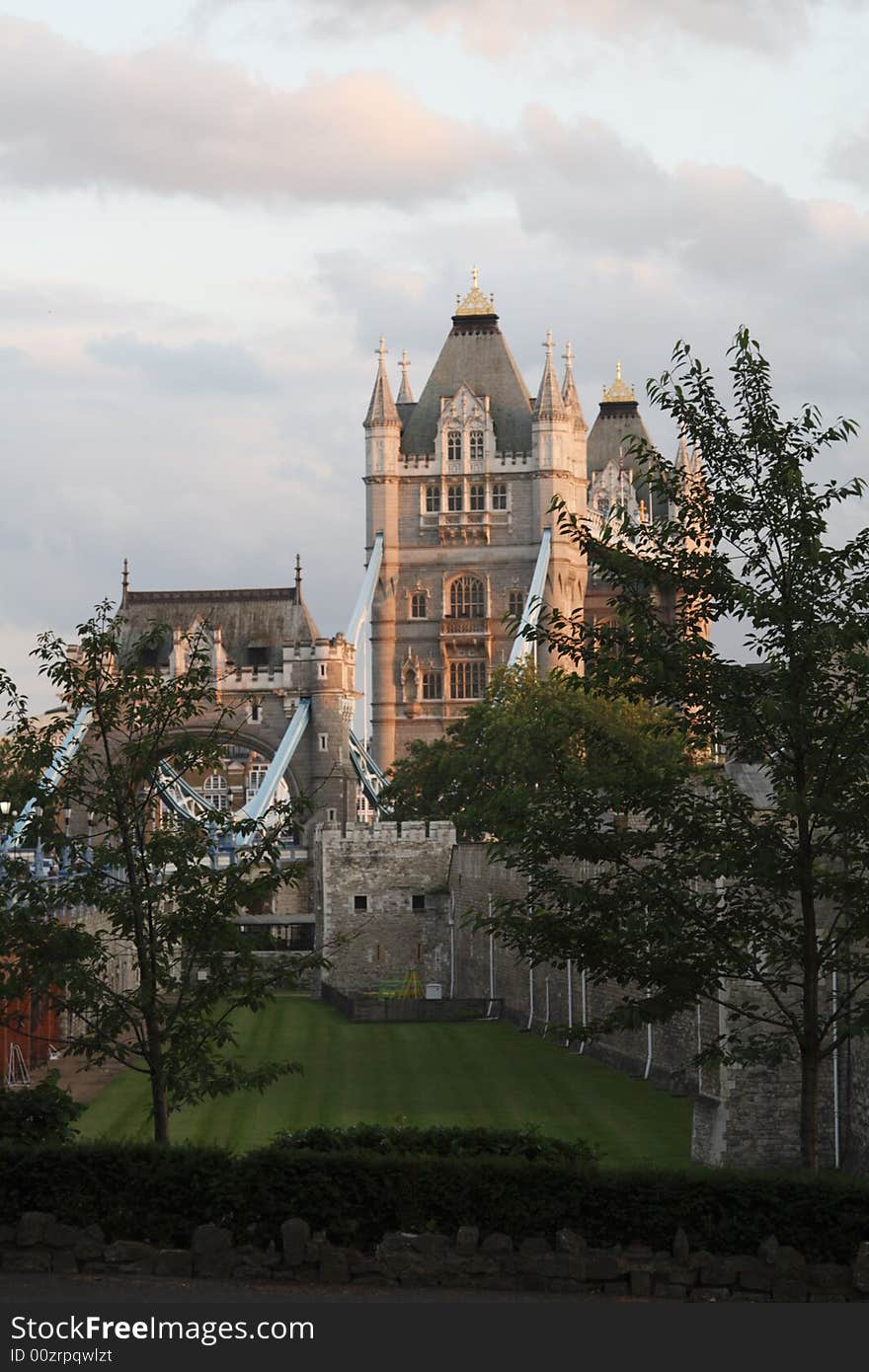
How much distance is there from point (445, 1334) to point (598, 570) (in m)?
8.81

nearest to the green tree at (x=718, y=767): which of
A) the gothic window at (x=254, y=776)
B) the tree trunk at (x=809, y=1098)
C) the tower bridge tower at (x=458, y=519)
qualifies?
the tree trunk at (x=809, y=1098)

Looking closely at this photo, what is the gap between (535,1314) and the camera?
1902 centimetres

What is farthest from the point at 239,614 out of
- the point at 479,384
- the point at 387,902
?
the point at 387,902

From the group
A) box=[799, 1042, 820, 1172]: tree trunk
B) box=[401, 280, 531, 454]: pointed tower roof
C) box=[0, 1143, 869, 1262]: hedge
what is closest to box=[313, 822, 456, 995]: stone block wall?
box=[799, 1042, 820, 1172]: tree trunk

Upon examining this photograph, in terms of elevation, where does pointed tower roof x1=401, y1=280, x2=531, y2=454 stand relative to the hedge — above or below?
above

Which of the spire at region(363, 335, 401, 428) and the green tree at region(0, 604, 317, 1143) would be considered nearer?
the green tree at region(0, 604, 317, 1143)

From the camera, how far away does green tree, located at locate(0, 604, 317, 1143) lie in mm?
25500

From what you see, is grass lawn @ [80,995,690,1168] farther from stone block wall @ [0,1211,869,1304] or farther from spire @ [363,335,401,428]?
spire @ [363,335,401,428]

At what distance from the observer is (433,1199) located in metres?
20.6

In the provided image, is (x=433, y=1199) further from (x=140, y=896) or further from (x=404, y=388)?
(x=404, y=388)

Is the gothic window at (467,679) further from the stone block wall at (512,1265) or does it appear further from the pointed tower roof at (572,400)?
the stone block wall at (512,1265)

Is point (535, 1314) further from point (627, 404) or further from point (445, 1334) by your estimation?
point (627, 404)

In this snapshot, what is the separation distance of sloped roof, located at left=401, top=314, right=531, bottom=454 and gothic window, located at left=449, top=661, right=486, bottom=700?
1484cm

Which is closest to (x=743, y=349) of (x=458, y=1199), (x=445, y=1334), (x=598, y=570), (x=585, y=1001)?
(x=598, y=570)
